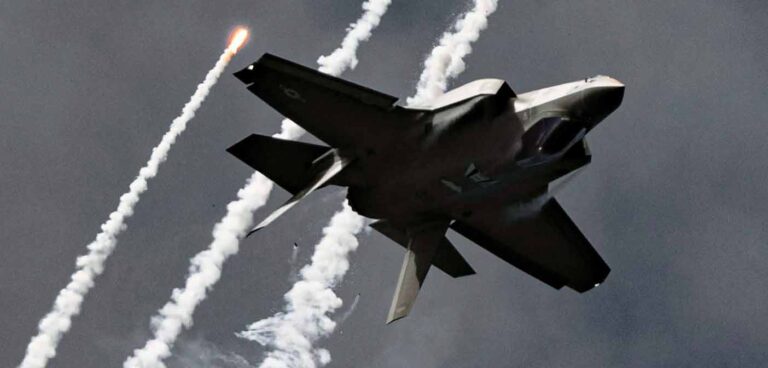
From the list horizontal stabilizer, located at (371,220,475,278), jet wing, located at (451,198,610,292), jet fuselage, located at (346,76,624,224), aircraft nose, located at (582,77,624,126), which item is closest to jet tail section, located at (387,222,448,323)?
jet fuselage, located at (346,76,624,224)

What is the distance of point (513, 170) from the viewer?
114 ft

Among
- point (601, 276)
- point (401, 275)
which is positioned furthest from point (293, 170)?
point (601, 276)

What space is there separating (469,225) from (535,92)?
20.8 feet

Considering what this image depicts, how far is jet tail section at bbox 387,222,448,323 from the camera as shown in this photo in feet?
124

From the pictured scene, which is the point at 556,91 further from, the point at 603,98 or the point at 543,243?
→ the point at 543,243

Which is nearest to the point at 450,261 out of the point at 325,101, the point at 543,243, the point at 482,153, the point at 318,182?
the point at 543,243

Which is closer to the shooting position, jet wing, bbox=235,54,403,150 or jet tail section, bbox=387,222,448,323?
jet wing, bbox=235,54,403,150

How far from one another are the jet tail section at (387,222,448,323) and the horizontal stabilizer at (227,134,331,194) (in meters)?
4.16

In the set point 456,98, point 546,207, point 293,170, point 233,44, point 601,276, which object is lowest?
point 601,276

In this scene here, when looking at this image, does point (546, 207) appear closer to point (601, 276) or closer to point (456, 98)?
point (601, 276)

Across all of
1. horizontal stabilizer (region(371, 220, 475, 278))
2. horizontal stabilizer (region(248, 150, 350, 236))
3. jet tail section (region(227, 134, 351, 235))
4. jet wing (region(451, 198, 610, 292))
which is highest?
jet tail section (region(227, 134, 351, 235))

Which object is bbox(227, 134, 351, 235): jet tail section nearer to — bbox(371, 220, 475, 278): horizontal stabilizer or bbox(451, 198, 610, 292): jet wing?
bbox(451, 198, 610, 292): jet wing

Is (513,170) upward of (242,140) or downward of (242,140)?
downward

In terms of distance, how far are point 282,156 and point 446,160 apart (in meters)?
6.66
